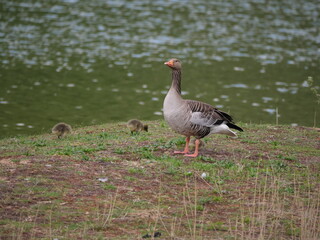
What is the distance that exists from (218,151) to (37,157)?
164 inches

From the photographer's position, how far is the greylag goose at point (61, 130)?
46.5 feet

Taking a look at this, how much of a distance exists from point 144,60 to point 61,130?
21442 mm

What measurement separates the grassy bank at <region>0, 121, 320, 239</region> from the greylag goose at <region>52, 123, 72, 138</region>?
72 cm

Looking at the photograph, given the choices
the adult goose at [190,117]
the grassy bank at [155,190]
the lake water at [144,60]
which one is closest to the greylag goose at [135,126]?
the grassy bank at [155,190]

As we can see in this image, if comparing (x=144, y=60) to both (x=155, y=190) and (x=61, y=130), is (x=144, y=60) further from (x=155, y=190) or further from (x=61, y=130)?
(x=155, y=190)

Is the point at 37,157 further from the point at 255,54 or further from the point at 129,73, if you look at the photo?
the point at 255,54

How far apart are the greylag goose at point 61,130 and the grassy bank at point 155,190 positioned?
72 centimetres

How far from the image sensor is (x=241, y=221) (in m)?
8.12

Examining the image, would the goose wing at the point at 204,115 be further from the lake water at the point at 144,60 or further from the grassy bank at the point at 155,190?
the lake water at the point at 144,60

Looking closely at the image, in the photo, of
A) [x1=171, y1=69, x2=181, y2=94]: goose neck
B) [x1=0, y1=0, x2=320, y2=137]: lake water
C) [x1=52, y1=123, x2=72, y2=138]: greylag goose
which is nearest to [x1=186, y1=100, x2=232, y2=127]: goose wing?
[x1=171, y1=69, x2=181, y2=94]: goose neck

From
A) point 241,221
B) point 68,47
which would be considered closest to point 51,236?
point 241,221

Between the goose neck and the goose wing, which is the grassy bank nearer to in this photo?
the goose wing

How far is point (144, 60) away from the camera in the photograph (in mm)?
35219

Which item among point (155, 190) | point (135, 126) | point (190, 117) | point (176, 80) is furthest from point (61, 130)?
point (155, 190)
